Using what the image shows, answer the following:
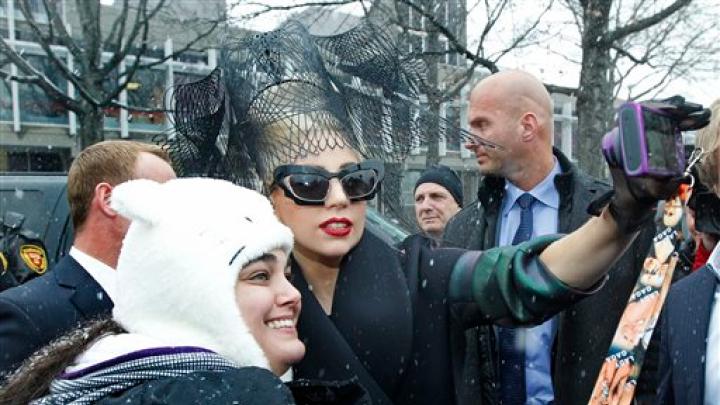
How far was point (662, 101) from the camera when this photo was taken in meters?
1.49

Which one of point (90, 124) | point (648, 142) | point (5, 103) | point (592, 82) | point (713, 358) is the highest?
point (5, 103)

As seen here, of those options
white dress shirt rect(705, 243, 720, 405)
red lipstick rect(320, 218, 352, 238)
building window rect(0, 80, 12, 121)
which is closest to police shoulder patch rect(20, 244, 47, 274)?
red lipstick rect(320, 218, 352, 238)

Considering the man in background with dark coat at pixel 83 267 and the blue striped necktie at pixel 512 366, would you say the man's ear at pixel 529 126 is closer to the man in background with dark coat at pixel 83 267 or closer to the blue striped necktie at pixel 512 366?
the blue striped necktie at pixel 512 366

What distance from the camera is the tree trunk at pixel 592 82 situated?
8742 mm

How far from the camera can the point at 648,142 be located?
4.60 ft

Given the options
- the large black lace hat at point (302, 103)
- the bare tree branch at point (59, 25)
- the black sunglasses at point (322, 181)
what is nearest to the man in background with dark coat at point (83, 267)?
the large black lace hat at point (302, 103)

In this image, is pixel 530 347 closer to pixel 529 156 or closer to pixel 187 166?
pixel 529 156

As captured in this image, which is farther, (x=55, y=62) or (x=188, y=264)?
(x=55, y=62)

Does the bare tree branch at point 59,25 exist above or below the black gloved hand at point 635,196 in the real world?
above

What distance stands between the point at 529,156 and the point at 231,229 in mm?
1840

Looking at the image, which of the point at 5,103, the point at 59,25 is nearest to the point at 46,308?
the point at 59,25

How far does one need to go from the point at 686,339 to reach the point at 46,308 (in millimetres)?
1852

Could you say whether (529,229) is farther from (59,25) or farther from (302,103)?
(59,25)

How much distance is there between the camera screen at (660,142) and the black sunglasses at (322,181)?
2.37 ft
